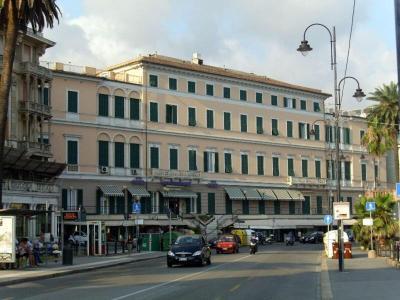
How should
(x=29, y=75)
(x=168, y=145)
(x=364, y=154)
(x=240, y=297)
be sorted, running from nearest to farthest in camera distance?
(x=240, y=297)
(x=29, y=75)
(x=168, y=145)
(x=364, y=154)

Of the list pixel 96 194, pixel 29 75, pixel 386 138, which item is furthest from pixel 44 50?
pixel 386 138

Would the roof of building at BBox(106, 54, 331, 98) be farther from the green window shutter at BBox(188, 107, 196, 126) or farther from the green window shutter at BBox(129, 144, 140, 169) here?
the green window shutter at BBox(129, 144, 140, 169)

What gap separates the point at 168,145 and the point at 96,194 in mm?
10069

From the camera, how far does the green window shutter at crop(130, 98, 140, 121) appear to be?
68.4m

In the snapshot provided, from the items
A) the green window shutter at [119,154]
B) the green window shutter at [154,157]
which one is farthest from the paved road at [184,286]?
the green window shutter at [154,157]

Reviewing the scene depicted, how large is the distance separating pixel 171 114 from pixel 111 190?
438 inches

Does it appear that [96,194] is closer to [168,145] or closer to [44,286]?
[168,145]

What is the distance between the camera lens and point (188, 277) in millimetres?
25719

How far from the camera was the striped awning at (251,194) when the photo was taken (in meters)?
76.9

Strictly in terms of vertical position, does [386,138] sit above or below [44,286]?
above

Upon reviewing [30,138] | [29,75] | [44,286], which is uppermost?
[29,75]

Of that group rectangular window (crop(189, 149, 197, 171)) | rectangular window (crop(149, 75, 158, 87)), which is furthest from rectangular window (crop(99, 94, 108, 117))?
rectangular window (crop(189, 149, 197, 171))

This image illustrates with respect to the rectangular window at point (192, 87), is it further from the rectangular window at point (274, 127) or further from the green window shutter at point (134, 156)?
the rectangular window at point (274, 127)

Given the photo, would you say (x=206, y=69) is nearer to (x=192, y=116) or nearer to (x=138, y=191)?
(x=192, y=116)
